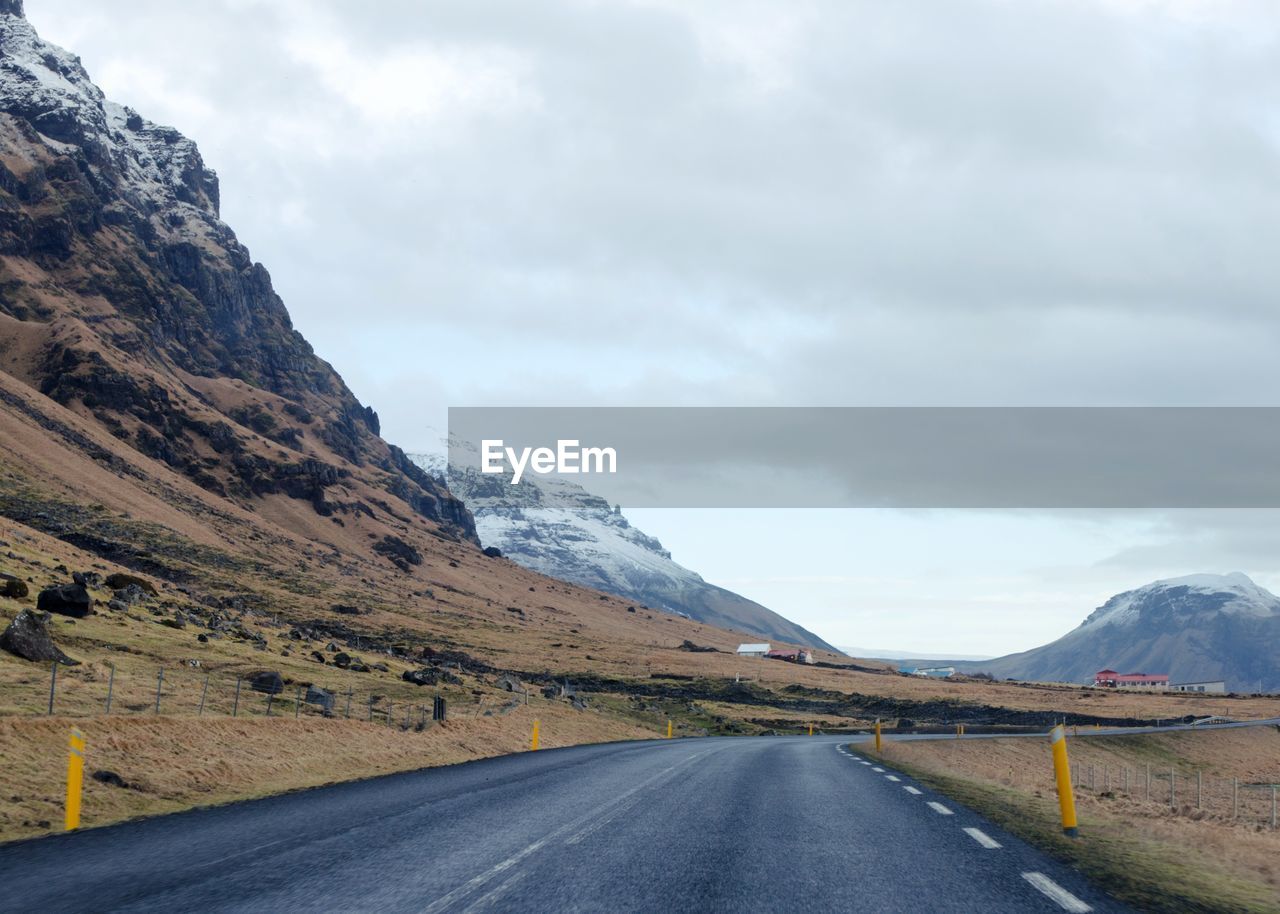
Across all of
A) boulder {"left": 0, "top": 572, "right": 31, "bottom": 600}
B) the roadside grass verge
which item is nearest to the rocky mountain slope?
boulder {"left": 0, "top": 572, "right": 31, "bottom": 600}

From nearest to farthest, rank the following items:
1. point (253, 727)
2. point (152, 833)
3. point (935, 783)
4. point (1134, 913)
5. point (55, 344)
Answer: point (1134, 913) → point (152, 833) → point (935, 783) → point (253, 727) → point (55, 344)

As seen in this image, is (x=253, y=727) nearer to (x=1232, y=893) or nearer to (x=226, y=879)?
(x=226, y=879)

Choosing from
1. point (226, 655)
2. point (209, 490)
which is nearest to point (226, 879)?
point (226, 655)

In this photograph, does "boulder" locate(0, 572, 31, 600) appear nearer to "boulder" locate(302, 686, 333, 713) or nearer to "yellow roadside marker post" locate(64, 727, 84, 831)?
"boulder" locate(302, 686, 333, 713)

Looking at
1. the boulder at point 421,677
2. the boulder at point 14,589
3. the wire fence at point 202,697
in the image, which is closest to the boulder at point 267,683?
the wire fence at point 202,697

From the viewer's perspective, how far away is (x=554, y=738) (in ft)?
144

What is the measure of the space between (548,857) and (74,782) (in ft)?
26.4

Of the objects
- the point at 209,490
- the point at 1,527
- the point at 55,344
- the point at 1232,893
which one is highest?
the point at 55,344

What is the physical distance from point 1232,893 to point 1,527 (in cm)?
8775

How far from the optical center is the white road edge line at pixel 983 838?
1188cm

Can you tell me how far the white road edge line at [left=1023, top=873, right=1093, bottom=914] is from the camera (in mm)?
8352

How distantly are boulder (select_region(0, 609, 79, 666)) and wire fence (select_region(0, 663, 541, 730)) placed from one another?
28.0 inches

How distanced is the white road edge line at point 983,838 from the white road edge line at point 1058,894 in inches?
78.1

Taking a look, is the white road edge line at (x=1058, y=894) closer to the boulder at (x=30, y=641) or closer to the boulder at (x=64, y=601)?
the boulder at (x=30, y=641)
